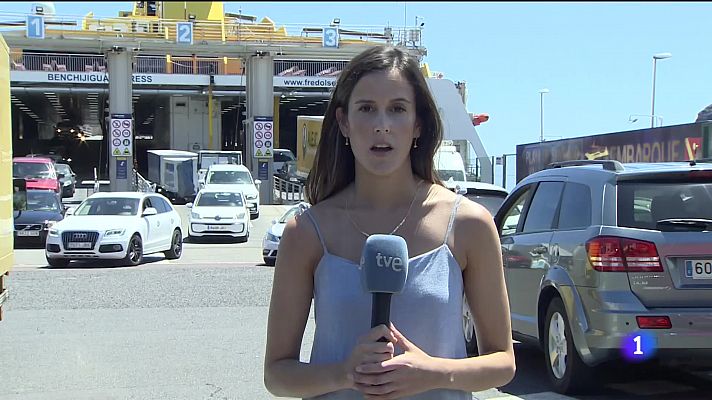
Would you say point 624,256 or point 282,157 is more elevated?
point 624,256

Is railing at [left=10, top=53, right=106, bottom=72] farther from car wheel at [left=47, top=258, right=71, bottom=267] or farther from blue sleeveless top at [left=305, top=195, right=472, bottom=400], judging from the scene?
blue sleeveless top at [left=305, top=195, right=472, bottom=400]

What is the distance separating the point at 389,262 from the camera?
1.99m

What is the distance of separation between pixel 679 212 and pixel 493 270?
4009 millimetres

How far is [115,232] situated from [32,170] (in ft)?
39.7

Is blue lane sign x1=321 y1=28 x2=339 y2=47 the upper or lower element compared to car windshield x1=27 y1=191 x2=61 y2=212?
upper

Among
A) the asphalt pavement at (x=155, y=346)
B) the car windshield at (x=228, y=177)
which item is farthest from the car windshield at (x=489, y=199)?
the car windshield at (x=228, y=177)

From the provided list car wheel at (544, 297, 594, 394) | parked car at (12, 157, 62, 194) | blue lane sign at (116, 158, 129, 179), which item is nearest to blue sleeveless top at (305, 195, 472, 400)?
car wheel at (544, 297, 594, 394)

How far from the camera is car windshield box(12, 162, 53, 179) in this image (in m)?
26.7

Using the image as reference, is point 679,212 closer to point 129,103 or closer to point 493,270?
point 493,270

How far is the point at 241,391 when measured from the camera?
6.77 metres

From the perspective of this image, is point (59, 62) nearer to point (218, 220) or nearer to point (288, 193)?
point (288, 193)

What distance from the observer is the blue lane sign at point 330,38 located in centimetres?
3716

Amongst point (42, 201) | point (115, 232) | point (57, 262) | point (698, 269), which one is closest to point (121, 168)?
point (42, 201)

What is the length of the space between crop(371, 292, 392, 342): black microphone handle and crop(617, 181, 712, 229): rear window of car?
4.26 m
